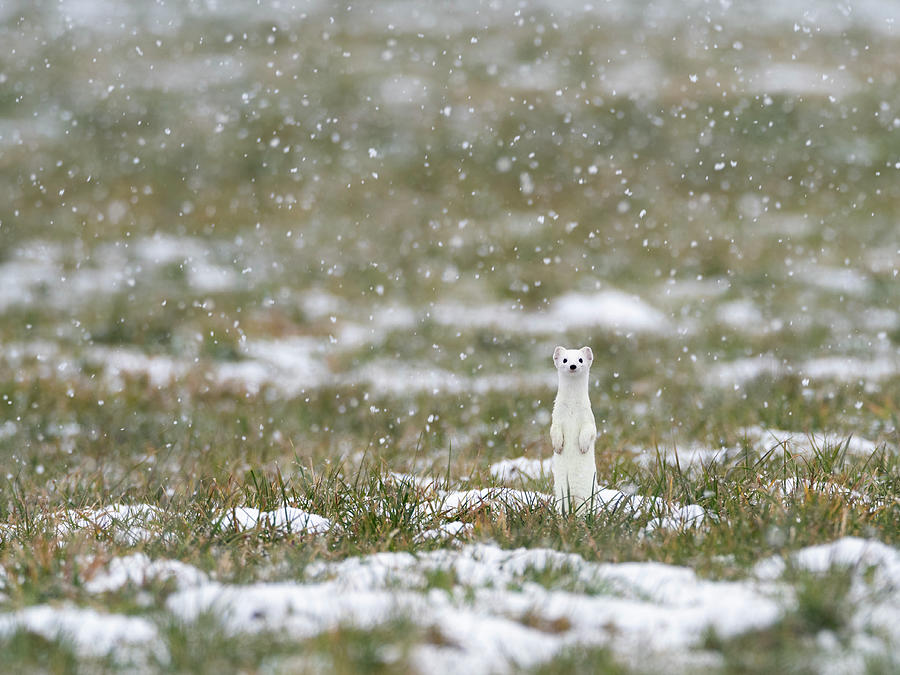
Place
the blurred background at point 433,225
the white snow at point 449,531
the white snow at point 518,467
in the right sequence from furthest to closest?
the blurred background at point 433,225
the white snow at point 518,467
the white snow at point 449,531

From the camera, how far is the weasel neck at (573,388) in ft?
12.7

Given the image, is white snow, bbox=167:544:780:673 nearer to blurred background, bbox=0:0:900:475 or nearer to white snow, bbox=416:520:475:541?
white snow, bbox=416:520:475:541

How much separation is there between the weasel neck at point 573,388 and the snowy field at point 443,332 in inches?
19.0

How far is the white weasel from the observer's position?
12.7ft

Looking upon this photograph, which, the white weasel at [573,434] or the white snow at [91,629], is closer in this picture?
the white snow at [91,629]

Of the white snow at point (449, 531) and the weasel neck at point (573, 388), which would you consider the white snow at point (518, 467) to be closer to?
the white snow at point (449, 531)

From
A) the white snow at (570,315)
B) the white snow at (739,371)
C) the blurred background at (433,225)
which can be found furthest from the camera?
the white snow at (570,315)

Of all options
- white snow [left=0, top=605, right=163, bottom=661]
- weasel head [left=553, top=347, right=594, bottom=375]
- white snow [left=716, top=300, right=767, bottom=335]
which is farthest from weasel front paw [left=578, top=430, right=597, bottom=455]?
white snow [left=716, top=300, right=767, bottom=335]

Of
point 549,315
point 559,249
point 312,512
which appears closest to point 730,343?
point 549,315

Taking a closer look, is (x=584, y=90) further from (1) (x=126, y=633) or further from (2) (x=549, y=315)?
(1) (x=126, y=633)

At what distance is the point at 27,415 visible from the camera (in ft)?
22.0

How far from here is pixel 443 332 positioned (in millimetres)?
9102

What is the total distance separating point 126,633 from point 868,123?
592 inches

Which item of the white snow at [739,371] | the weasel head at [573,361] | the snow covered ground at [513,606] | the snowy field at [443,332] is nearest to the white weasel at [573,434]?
the weasel head at [573,361]
